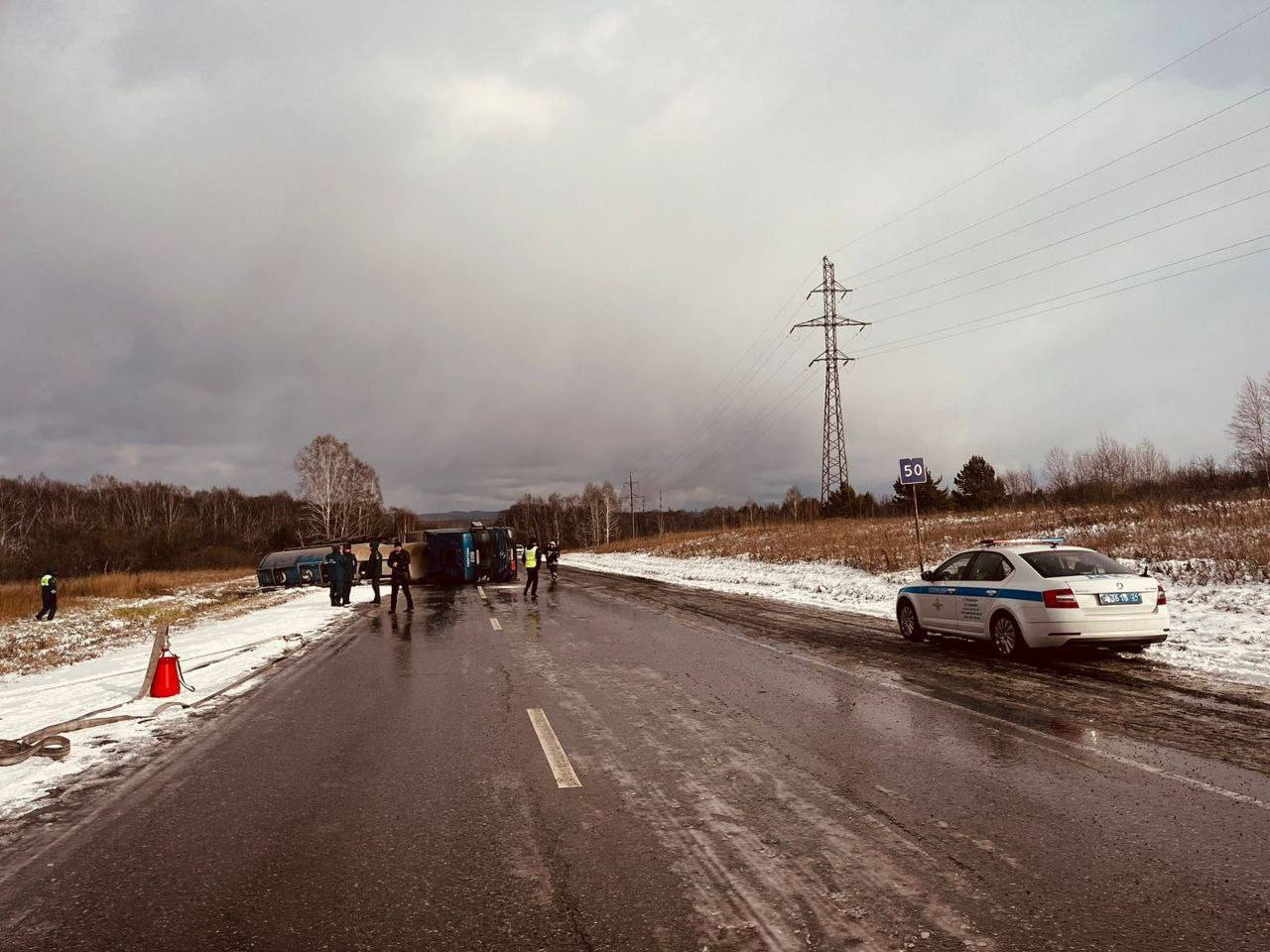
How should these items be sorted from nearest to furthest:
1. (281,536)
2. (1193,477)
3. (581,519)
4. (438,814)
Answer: (438,814) < (1193,477) < (281,536) < (581,519)

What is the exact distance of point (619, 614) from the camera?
55.9 feet

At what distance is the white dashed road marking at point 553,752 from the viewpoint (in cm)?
523

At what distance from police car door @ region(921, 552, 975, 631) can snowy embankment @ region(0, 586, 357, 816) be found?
9.93m

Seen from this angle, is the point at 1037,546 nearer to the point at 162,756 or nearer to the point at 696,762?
the point at 696,762

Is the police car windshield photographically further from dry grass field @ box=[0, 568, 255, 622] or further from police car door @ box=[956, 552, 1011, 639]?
dry grass field @ box=[0, 568, 255, 622]

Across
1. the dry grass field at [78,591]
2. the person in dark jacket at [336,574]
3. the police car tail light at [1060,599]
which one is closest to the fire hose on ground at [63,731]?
the police car tail light at [1060,599]

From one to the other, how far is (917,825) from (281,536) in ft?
231

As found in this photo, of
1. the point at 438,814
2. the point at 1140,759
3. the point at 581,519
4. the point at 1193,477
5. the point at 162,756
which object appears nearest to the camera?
the point at 438,814

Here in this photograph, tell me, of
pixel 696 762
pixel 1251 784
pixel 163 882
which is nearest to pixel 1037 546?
pixel 1251 784

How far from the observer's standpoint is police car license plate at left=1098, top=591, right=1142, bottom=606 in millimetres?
9289

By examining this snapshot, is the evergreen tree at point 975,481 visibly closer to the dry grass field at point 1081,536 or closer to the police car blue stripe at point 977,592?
the dry grass field at point 1081,536

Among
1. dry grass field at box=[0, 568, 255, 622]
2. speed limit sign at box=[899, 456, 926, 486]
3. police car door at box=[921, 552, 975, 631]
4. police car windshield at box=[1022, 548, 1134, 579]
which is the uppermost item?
speed limit sign at box=[899, 456, 926, 486]

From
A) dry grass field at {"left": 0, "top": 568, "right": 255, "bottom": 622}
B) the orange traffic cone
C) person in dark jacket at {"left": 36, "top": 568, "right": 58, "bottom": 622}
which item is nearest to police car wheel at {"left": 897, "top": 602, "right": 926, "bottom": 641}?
the orange traffic cone

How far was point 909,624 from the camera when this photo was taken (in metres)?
12.2
